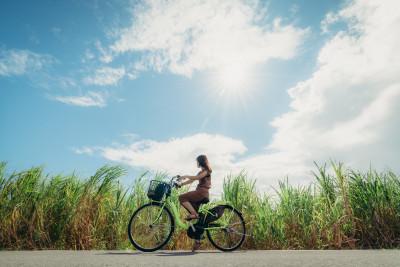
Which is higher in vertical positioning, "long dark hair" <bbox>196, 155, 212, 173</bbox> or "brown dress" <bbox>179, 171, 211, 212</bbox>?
"long dark hair" <bbox>196, 155, 212, 173</bbox>

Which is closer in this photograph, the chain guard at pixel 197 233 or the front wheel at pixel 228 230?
the chain guard at pixel 197 233

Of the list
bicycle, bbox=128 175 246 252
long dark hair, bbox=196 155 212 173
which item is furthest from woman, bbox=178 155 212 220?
bicycle, bbox=128 175 246 252

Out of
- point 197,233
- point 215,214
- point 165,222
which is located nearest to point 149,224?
point 165,222

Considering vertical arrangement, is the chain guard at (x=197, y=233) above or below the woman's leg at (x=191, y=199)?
below

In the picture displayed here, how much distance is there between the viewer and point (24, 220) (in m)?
6.86

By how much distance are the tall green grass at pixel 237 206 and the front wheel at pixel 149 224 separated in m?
0.76

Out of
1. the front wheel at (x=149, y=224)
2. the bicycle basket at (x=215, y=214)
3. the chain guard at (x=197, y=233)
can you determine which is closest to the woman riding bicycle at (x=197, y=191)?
the chain guard at (x=197, y=233)

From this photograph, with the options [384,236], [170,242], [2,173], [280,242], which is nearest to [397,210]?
[384,236]

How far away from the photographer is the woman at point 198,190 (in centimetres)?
627

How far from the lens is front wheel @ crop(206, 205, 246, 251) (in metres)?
6.46

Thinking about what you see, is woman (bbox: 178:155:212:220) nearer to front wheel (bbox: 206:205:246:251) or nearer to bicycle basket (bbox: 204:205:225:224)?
bicycle basket (bbox: 204:205:225:224)

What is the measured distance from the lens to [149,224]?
647 centimetres

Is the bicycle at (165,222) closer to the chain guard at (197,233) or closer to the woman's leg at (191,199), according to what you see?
the chain guard at (197,233)

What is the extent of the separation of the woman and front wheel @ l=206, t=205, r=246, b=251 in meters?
0.59
